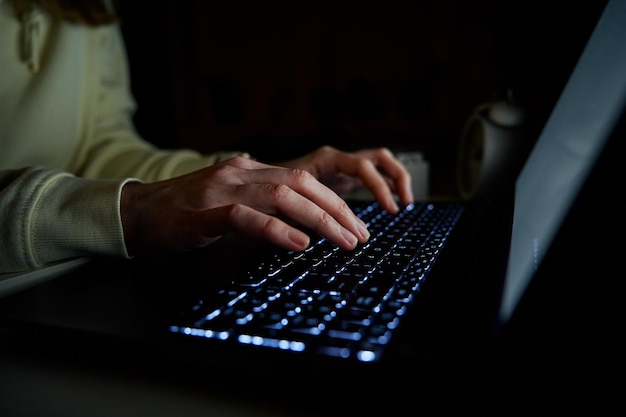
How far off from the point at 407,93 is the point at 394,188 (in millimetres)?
1055

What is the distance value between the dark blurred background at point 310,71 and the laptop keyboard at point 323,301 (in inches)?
37.6

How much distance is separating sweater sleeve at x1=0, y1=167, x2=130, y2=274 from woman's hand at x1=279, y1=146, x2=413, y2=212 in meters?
0.37

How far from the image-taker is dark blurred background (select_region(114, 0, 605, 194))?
172 centimetres

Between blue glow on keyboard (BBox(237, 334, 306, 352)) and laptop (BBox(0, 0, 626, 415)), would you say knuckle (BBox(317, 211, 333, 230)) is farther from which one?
blue glow on keyboard (BBox(237, 334, 306, 352))

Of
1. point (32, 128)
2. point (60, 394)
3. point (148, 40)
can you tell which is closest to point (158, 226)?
point (60, 394)

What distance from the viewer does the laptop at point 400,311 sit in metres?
0.27

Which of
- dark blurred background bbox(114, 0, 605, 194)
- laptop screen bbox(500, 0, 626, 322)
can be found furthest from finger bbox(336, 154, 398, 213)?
dark blurred background bbox(114, 0, 605, 194)

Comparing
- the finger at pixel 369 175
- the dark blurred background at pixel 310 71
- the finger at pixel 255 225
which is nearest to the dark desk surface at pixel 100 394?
the finger at pixel 255 225

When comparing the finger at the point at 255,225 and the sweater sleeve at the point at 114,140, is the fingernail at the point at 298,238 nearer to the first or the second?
the finger at the point at 255,225

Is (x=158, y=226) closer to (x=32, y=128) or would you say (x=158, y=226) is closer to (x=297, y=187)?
(x=297, y=187)

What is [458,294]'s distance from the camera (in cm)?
38

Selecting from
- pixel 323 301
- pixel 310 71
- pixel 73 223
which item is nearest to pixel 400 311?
pixel 323 301

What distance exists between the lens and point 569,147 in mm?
587

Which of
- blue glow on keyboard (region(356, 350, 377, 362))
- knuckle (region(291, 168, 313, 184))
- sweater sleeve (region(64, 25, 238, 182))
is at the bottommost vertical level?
sweater sleeve (region(64, 25, 238, 182))
